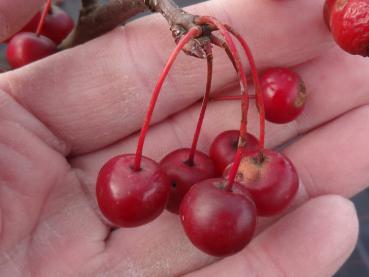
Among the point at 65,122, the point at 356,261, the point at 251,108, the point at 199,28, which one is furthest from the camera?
the point at 356,261

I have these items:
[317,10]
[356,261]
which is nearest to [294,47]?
[317,10]

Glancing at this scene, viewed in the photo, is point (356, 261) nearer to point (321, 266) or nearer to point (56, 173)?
point (321, 266)

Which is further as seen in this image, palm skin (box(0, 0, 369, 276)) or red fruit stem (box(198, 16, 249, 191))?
palm skin (box(0, 0, 369, 276))

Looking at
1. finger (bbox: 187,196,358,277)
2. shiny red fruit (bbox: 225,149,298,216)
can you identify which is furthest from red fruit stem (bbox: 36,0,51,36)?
finger (bbox: 187,196,358,277)

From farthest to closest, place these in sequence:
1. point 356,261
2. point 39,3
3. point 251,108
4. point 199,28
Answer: point 356,261
point 251,108
point 39,3
point 199,28

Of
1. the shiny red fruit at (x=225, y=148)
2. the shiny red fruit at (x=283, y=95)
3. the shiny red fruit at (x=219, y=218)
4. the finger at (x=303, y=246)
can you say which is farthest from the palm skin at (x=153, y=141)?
the shiny red fruit at (x=219, y=218)

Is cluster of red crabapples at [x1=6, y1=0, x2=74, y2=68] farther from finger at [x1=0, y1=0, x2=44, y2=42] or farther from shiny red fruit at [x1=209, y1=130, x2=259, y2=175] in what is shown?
shiny red fruit at [x1=209, y1=130, x2=259, y2=175]

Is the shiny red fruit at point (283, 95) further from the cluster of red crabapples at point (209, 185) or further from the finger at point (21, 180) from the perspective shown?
the finger at point (21, 180)
